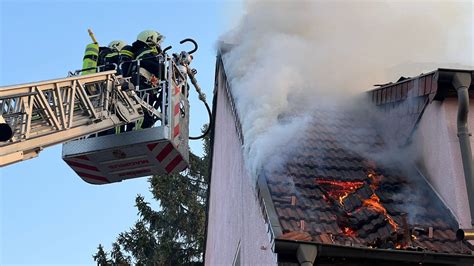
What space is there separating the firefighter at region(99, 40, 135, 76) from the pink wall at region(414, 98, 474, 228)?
4.15 meters

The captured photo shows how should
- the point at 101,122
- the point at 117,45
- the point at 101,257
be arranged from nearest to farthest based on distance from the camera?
the point at 101,122, the point at 117,45, the point at 101,257

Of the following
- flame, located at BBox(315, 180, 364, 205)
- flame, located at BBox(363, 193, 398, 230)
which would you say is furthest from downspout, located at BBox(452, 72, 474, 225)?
flame, located at BBox(315, 180, 364, 205)

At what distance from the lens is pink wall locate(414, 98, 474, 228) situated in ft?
19.1

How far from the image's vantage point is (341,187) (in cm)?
608

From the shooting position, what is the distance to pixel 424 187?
6.29 m

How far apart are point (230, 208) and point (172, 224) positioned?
14633 mm

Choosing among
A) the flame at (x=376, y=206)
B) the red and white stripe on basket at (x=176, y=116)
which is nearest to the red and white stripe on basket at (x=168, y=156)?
the red and white stripe on basket at (x=176, y=116)

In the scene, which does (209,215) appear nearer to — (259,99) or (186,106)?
(186,106)

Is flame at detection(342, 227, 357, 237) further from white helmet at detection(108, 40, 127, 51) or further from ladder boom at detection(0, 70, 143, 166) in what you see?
white helmet at detection(108, 40, 127, 51)

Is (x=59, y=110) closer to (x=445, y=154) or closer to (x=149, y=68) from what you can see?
(x=149, y=68)

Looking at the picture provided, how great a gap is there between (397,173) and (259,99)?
2070 millimetres

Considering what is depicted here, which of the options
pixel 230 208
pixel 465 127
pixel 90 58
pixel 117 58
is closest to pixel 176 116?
pixel 117 58

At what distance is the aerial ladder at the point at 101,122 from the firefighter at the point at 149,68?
56mm

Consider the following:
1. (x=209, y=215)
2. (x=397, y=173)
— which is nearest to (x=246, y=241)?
(x=397, y=173)
